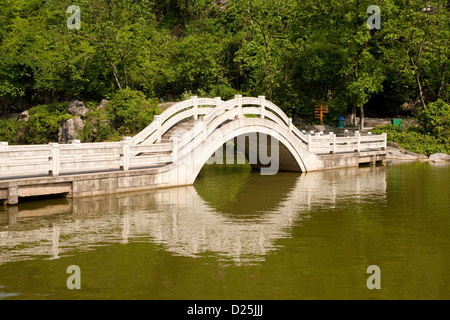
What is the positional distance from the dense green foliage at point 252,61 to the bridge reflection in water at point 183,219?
17.7 meters

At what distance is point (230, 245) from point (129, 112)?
24.3 m

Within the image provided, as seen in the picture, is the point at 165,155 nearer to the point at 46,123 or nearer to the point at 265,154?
the point at 265,154

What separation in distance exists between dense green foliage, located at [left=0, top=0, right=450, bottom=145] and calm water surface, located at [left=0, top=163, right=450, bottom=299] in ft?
64.7

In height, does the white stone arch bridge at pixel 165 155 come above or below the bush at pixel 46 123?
below

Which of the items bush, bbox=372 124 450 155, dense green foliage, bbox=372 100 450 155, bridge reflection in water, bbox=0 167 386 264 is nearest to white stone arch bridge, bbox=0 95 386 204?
bridge reflection in water, bbox=0 167 386 264

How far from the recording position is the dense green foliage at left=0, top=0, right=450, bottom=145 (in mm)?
36812

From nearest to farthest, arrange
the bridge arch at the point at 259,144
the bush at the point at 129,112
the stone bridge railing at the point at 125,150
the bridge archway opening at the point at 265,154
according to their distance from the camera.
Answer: the stone bridge railing at the point at 125,150 → the bridge arch at the point at 259,144 → the bridge archway opening at the point at 265,154 → the bush at the point at 129,112

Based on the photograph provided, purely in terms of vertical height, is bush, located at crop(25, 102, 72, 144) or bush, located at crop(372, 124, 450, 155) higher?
bush, located at crop(25, 102, 72, 144)

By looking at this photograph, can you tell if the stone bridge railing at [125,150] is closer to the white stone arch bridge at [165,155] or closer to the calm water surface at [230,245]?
the white stone arch bridge at [165,155]

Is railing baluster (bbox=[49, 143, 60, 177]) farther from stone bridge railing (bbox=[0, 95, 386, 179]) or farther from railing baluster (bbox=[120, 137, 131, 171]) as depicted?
railing baluster (bbox=[120, 137, 131, 171])

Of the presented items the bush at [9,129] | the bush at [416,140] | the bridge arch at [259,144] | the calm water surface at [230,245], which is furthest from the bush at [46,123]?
the calm water surface at [230,245]

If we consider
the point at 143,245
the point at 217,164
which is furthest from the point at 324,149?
the point at 143,245

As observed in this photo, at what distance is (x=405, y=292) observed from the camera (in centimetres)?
798

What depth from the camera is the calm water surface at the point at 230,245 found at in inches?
320
